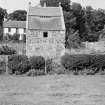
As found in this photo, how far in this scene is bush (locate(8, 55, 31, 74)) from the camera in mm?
22344

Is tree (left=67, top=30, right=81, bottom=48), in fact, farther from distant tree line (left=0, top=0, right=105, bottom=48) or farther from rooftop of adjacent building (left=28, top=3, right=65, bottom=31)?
rooftop of adjacent building (left=28, top=3, right=65, bottom=31)

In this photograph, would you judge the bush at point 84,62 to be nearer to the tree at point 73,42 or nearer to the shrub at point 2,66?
the shrub at point 2,66

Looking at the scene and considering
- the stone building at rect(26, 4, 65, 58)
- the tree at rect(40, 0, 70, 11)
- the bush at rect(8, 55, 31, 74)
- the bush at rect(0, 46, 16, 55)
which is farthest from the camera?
the tree at rect(40, 0, 70, 11)

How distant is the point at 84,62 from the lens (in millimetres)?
22859

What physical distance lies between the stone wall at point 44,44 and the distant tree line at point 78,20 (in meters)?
16.9

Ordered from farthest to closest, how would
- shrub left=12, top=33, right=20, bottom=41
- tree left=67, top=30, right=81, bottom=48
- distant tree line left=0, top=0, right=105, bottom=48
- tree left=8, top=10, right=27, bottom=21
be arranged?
tree left=8, top=10, right=27, bottom=21
shrub left=12, top=33, right=20, bottom=41
distant tree line left=0, top=0, right=105, bottom=48
tree left=67, top=30, right=81, bottom=48

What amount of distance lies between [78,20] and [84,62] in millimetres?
46799

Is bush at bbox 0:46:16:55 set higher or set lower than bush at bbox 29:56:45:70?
lower

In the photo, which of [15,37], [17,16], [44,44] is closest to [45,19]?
[44,44]

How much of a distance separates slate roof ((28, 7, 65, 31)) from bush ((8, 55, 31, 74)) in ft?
25.9

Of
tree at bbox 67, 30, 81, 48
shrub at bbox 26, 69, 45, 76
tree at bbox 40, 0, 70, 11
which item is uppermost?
tree at bbox 40, 0, 70, 11

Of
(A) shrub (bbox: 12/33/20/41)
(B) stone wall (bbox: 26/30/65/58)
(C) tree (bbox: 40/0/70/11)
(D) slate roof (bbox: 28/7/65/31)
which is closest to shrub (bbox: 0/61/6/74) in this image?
(B) stone wall (bbox: 26/30/65/58)

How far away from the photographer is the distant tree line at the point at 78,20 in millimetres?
54406

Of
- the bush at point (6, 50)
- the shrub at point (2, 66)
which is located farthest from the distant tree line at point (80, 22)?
the shrub at point (2, 66)
